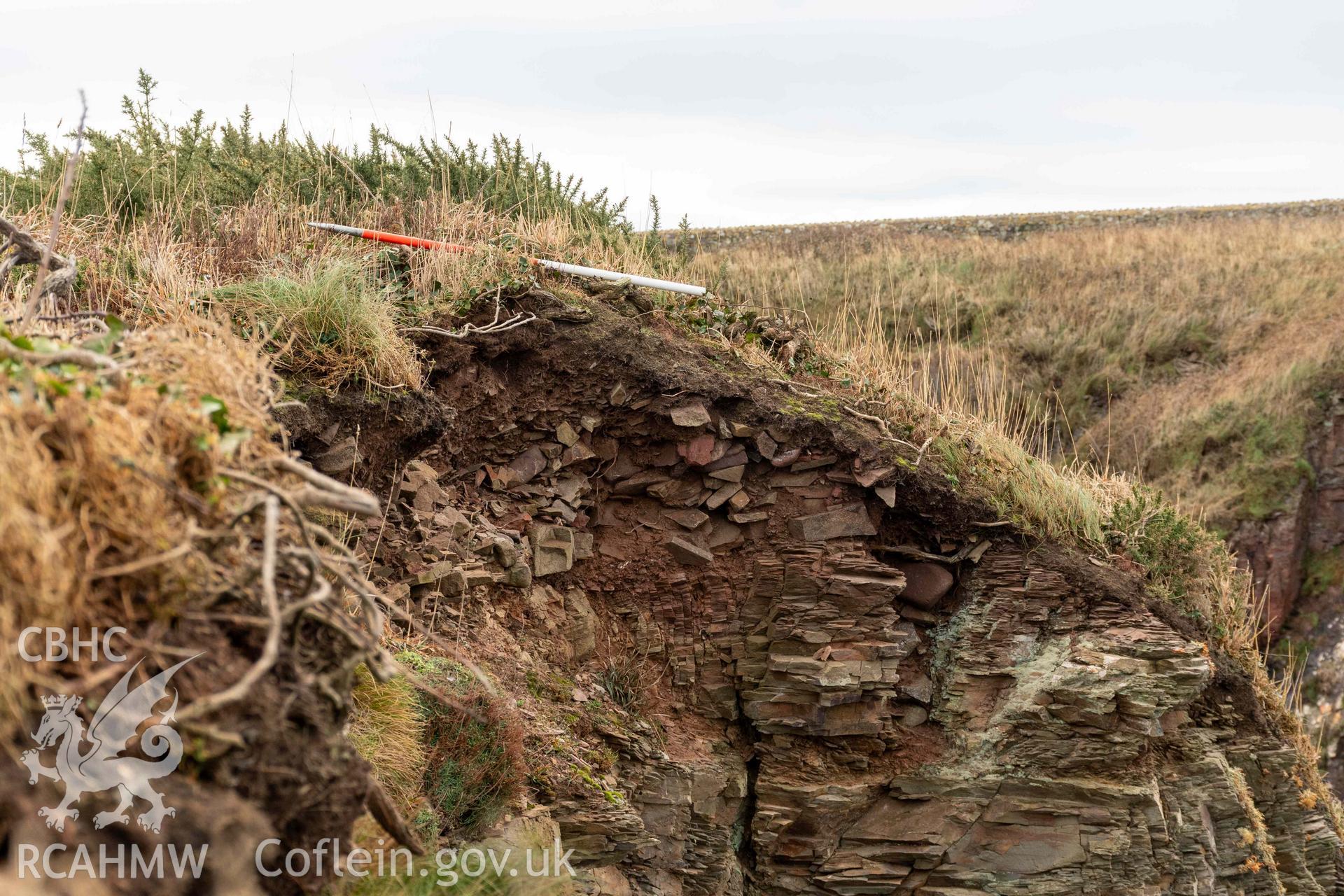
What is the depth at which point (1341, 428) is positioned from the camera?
12.4 metres

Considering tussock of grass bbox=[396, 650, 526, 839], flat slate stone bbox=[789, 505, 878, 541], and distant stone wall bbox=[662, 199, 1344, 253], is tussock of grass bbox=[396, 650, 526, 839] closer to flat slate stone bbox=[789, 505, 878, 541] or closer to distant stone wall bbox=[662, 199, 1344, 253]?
flat slate stone bbox=[789, 505, 878, 541]

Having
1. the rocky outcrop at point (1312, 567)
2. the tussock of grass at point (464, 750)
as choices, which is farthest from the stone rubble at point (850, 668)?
the rocky outcrop at point (1312, 567)

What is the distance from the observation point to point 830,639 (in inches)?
229

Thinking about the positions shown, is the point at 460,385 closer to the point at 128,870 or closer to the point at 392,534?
the point at 392,534

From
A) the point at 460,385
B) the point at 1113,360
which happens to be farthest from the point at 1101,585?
the point at 1113,360

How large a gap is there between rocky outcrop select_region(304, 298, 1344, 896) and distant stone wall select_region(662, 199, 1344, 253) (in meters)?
14.6

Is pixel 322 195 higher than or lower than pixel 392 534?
higher

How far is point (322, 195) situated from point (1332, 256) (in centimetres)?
1614

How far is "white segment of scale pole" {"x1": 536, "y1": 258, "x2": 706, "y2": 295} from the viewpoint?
20.8ft

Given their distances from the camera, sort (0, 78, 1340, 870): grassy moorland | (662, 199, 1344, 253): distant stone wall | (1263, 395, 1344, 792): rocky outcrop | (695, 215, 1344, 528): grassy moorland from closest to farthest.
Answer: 1. (0, 78, 1340, 870): grassy moorland
2. (1263, 395, 1344, 792): rocky outcrop
3. (695, 215, 1344, 528): grassy moorland
4. (662, 199, 1344, 253): distant stone wall

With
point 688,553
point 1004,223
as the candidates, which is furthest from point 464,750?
point 1004,223

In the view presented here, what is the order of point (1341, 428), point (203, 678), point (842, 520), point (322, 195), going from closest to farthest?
point (203, 678)
point (842, 520)
point (322, 195)
point (1341, 428)

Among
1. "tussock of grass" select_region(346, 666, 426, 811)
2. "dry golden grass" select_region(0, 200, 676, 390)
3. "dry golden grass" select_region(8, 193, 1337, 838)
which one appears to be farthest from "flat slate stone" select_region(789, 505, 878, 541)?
"tussock of grass" select_region(346, 666, 426, 811)

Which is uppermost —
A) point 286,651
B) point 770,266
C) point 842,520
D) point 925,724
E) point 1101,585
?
point 770,266
